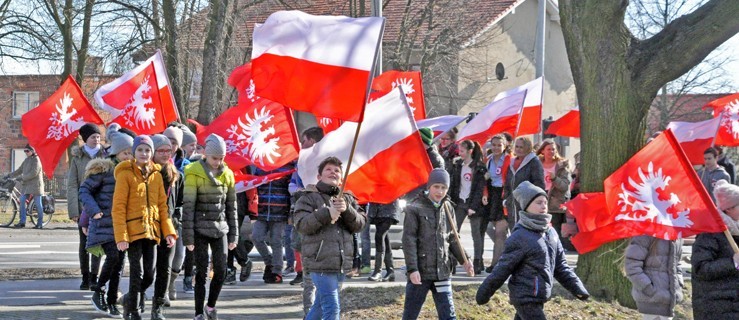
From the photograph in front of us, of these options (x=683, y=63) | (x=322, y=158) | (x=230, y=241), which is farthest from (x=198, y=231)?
(x=683, y=63)

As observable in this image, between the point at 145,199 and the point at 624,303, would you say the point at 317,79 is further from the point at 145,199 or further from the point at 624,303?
the point at 624,303

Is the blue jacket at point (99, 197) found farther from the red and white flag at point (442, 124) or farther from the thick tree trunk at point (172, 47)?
the thick tree trunk at point (172, 47)

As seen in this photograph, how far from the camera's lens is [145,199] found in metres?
9.04

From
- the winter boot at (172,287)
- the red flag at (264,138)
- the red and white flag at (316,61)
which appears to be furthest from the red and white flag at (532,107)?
the red and white flag at (316,61)

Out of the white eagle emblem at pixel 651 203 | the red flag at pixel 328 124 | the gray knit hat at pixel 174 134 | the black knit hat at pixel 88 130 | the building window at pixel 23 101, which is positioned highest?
the building window at pixel 23 101

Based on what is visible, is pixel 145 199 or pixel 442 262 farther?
pixel 145 199

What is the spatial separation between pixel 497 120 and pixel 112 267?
20.0ft

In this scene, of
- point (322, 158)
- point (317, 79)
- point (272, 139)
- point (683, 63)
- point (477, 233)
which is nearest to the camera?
point (317, 79)

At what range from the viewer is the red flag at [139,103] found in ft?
41.0

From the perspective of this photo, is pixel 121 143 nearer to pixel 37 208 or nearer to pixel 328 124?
pixel 328 124

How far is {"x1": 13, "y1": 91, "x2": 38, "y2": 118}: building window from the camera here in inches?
2203

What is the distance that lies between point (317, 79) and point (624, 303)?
4.34 meters

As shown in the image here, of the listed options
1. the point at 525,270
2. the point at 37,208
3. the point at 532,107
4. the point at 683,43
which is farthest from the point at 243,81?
the point at 37,208

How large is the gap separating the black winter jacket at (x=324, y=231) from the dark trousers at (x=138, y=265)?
5.32 feet
